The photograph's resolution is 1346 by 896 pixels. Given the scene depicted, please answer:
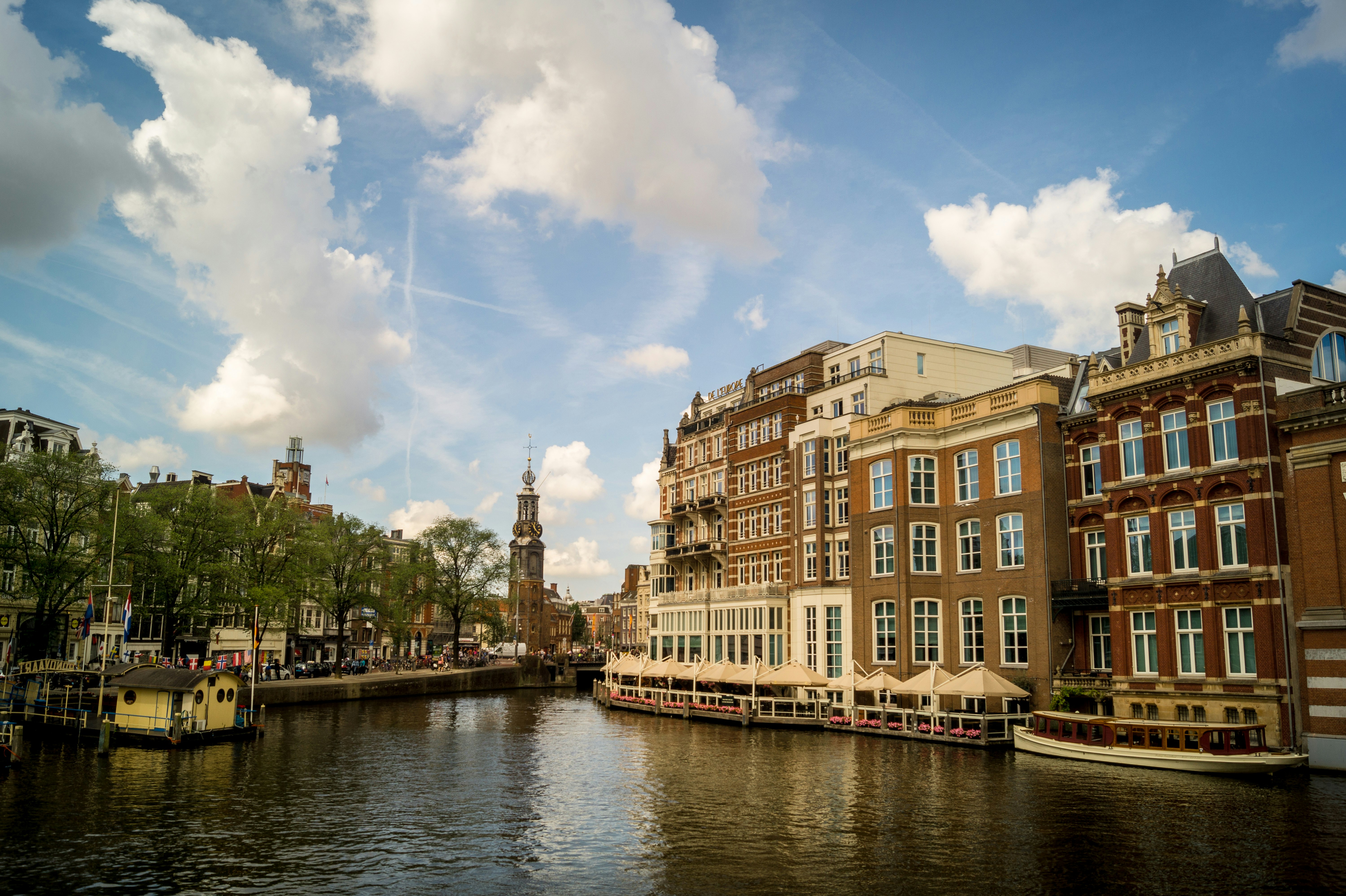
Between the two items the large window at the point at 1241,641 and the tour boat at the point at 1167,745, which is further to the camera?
the large window at the point at 1241,641

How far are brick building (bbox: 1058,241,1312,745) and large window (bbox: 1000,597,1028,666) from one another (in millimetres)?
2650

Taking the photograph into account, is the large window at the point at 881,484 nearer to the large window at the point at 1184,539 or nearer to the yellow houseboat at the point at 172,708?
the large window at the point at 1184,539

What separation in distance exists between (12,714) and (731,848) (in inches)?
1800

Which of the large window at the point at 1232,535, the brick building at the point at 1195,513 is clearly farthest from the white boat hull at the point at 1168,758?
the large window at the point at 1232,535

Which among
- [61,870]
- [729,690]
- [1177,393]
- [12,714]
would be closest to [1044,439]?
[1177,393]

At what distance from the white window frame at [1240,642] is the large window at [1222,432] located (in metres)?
6.28

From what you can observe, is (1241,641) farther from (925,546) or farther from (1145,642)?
(925,546)

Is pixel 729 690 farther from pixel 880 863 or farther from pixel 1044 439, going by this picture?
pixel 880 863

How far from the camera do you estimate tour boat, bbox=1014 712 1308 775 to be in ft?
111

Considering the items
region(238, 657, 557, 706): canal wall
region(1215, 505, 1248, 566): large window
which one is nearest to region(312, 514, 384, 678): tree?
region(238, 657, 557, 706): canal wall

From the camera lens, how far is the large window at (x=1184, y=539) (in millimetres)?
39781

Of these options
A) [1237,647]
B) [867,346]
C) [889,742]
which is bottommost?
[889,742]

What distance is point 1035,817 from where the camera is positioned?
27.2m

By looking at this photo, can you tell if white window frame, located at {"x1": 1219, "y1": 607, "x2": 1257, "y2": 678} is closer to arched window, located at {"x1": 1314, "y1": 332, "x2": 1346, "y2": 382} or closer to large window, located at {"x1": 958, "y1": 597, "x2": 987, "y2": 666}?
arched window, located at {"x1": 1314, "y1": 332, "x2": 1346, "y2": 382}
